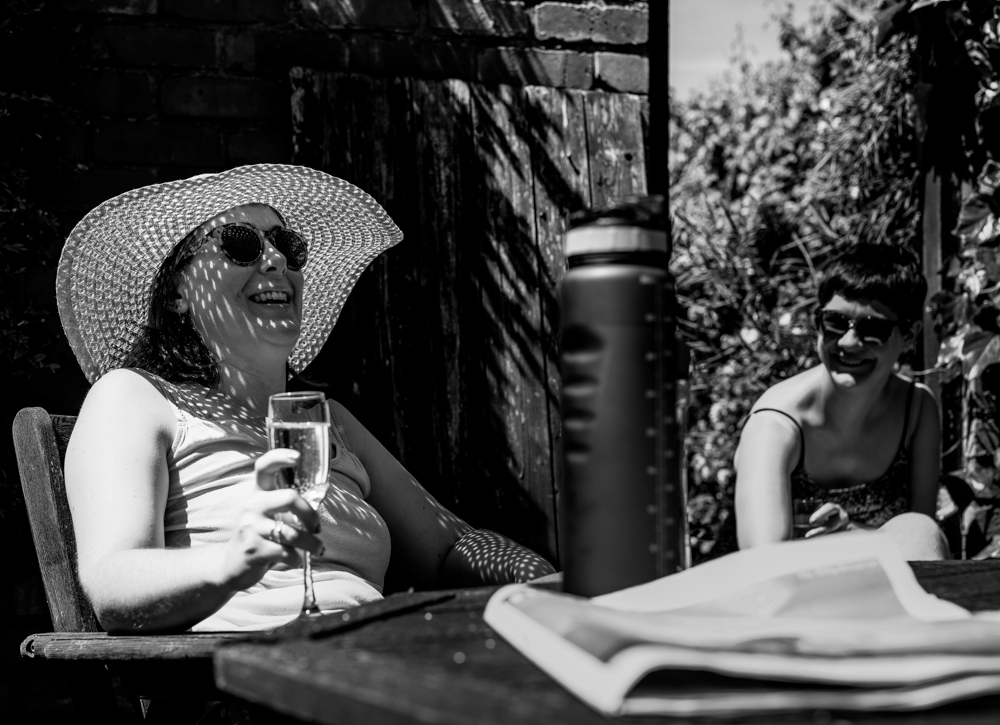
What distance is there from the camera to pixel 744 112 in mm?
6504

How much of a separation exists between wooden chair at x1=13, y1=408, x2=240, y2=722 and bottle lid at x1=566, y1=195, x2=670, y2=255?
0.65 metres

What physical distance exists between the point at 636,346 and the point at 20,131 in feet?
7.28

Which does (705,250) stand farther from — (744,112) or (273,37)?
(273,37)

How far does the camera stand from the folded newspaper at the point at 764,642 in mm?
697

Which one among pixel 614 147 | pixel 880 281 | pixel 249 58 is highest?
pixel 249 58

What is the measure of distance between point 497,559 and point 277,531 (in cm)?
80

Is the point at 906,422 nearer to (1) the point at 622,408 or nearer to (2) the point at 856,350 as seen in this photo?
(2) the point at 856,350

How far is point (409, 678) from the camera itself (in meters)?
0.73

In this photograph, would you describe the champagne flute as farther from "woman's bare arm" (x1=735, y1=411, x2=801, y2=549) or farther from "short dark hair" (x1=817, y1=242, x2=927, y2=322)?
"short dark hair" (x1=817, y1=242, x2=927, y2=322)

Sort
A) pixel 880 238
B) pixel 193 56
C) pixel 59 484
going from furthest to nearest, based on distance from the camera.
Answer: pixel 880 238 → pixel 193 56 → pixel 59 484

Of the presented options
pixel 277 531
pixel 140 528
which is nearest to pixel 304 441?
pixel 277 531

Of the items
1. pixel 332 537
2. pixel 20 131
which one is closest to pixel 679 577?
pixel 332 537

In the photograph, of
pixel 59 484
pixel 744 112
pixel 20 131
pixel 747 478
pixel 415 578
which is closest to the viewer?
pixel 59 484

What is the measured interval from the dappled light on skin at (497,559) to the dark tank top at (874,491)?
85 centimetres
